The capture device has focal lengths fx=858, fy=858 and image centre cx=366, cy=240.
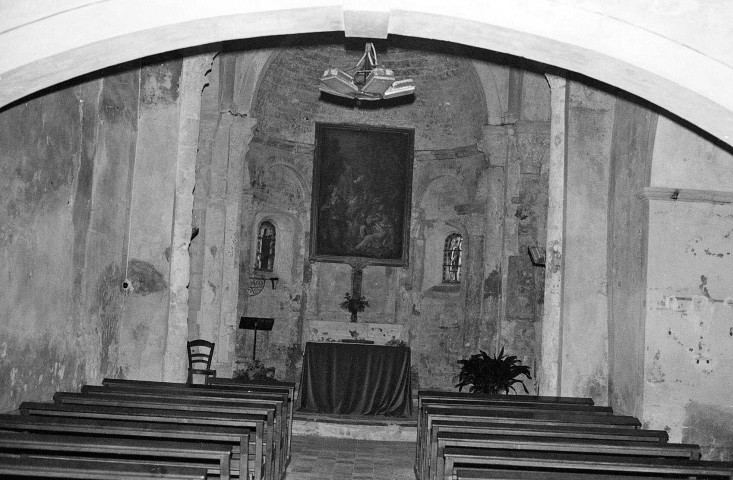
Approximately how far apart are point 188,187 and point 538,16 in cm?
576

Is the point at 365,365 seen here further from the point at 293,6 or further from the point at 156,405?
the point at 293,6

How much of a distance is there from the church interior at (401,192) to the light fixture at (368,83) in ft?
4.14

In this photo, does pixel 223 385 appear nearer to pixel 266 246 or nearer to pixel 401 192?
pixel 266 246

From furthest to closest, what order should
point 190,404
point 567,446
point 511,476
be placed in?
point 190,404 < point 567,446 < point 511,476

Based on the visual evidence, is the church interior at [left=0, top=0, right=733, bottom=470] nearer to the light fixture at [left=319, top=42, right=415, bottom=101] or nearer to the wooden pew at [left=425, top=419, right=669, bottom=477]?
the light fixture at [left=319, top=42, right=415, bottom=101]

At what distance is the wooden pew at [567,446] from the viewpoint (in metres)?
5.14

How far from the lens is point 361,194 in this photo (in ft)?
54.2

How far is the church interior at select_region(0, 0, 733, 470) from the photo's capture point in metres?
4.64

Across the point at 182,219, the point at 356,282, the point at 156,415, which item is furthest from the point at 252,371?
the point at 156,415

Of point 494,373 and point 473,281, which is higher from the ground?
point 473,281

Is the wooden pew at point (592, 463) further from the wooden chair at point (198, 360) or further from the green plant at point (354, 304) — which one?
the green plant at point (354, 304)

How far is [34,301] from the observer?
6.77 metres

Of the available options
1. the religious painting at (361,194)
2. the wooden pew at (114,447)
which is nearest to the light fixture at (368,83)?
the wooden pew at (114,447)

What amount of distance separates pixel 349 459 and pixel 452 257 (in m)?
7.60
